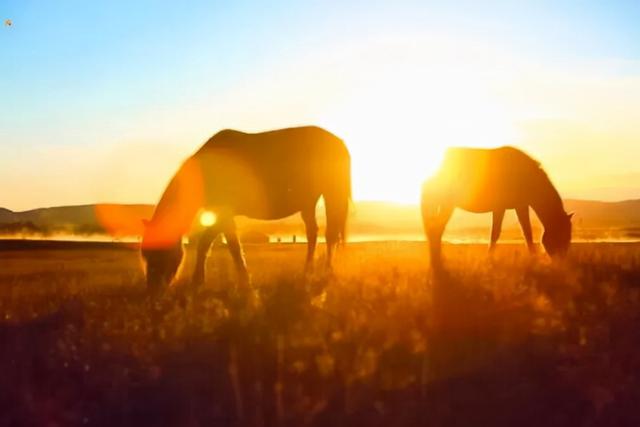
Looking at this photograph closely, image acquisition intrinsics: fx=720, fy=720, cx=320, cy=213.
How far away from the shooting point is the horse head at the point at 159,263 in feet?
36.1

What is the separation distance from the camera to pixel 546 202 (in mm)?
17234

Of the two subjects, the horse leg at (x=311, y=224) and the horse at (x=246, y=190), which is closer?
the horse at (x=246, y=190)

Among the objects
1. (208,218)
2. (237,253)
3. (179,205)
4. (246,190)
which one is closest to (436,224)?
(246,190)

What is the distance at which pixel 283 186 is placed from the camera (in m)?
15.1

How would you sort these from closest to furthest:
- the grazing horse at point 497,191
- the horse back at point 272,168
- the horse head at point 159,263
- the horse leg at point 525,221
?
the horse head at point 159,263, the horse back at point 272,168, the grazing horse at point 497,191, the horse leg at point 525,221

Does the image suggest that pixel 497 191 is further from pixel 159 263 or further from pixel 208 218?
pixel 159 263

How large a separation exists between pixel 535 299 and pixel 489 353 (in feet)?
8.05

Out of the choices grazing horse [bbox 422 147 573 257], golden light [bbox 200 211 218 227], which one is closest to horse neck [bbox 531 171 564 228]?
grazing horse [bbox 422 147 573 257]

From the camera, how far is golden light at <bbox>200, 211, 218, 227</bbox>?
44.0 ft

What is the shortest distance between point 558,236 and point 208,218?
817 centimetres

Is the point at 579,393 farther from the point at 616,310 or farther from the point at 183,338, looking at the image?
the point at 183,338

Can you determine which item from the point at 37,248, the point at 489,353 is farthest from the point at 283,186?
the point at 37,248

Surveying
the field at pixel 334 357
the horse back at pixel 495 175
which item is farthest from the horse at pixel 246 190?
A: the horse back at pixel 495 175

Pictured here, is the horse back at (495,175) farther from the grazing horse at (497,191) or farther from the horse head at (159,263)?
the horse head at (159,263)
